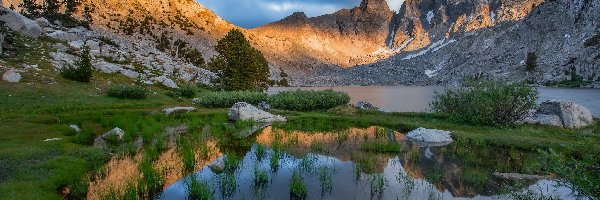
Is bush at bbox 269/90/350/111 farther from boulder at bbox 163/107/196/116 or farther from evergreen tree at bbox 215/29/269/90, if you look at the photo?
evergreen tree at bbox 215/29/269/90

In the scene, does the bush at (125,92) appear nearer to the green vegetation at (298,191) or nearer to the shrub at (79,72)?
the shrub at (79,72)

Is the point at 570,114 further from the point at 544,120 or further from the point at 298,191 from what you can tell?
the point at 298,191

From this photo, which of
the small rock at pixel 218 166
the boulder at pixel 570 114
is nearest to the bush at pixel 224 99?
the small rock at pixel 218 166

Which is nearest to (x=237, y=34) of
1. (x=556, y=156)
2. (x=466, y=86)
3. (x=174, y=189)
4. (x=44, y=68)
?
(x=44, y=68)

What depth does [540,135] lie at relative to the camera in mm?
26734

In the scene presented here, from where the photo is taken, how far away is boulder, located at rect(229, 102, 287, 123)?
1331 inches

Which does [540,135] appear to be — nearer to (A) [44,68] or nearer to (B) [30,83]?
(B) [30,83]

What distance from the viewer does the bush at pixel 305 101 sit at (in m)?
43.1

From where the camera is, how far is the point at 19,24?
53.2 metres

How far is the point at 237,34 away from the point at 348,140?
4788 cm

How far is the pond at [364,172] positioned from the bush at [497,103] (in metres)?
8.23

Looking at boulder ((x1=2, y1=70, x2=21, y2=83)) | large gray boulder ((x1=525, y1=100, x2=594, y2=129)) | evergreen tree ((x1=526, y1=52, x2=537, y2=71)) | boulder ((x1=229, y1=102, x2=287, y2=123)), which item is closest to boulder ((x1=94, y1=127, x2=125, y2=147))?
Result: boulder ((x1=229, y1=102, x2=287, y2=123))

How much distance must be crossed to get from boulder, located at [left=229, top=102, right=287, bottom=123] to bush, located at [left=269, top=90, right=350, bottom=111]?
25.2 feet

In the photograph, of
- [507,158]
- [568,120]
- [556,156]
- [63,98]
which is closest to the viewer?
[556,156]
